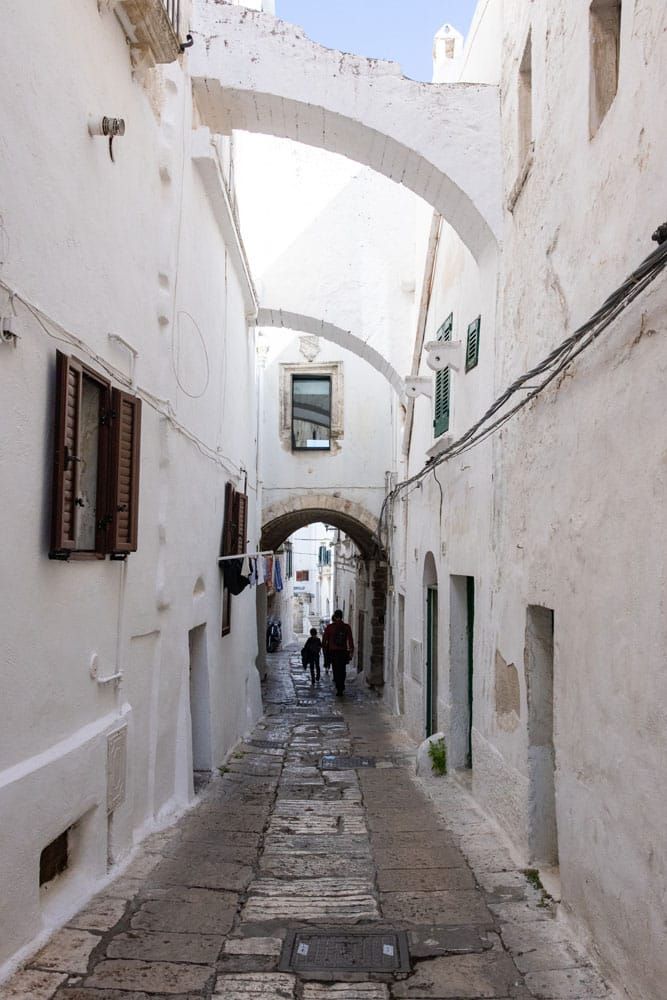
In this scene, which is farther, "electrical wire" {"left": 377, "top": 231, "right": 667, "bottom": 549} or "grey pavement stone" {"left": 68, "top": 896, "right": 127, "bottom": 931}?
"grey pavement stone" {"left": 68, "top": 896, "right": 127, "bottom": 931}

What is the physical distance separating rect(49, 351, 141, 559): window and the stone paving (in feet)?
5.87

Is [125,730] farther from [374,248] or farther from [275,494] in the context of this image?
[275,494]

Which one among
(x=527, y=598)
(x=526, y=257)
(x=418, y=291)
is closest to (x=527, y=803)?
(x=527, y=598)

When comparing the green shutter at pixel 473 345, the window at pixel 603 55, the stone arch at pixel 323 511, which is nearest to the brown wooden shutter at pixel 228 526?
the green shutter at pixel 473 345

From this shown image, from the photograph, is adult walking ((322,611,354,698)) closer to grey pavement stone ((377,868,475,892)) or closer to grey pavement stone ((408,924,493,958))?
grey pavement stone ((377,868,475,892))

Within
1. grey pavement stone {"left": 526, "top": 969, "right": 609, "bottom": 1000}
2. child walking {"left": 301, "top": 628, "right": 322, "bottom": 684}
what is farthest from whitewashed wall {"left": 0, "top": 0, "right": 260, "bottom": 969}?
child walking {"left": 301, "top": 628, "right": 322, "bottom": 684}

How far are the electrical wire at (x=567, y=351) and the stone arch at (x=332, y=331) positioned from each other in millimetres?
4643

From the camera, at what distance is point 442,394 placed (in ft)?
30.6

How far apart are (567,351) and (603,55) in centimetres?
148

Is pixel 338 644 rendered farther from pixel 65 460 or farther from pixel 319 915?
pixel 65 460

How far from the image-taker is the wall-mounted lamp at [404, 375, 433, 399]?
33.7ft

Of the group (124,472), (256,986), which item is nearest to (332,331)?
Result: (124,472)

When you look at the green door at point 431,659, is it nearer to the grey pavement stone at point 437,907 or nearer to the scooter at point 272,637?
the grey pavement stone at point 437,907

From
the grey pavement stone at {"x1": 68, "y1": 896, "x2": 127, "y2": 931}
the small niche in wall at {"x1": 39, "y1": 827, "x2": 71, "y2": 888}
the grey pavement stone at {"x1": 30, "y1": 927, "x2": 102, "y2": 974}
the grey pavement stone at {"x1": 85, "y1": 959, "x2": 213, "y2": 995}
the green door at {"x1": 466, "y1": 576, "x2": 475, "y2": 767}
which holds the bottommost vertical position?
the grey pavement stone at {"x1": 85, "y1": 959, "x2": 213, "y2": 995}
